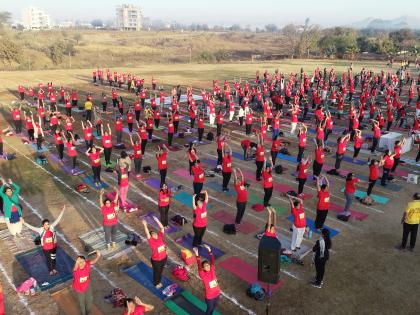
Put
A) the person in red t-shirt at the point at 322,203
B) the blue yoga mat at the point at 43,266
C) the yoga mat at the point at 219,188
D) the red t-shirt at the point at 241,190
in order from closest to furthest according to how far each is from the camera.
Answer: the blue yoga mat at the point at 43,266 → the person in red t-shirt at the point at 322,203 → the red t-shirt at the point at 241,190 → the yoga mat at the point at 219,188

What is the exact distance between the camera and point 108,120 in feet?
83.9

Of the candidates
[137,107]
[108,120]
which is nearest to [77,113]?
[108,120]

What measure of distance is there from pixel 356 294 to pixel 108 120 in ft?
68.1

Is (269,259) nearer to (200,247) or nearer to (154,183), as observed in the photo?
(200,247)

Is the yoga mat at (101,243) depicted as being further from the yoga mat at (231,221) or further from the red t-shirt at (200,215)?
the yoga mat at (231,221)

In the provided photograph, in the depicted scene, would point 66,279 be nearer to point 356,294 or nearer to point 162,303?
point 162,303

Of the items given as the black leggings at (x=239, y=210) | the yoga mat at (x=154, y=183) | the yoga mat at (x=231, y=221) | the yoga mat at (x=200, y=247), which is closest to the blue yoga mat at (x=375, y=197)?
the yoga mat at (x=231, y=221)

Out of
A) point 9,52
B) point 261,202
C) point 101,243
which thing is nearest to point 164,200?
point 101,243

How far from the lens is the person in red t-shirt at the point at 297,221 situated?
31.7 ft

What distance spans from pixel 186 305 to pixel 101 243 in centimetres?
369

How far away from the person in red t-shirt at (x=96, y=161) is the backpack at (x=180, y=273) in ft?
19.8

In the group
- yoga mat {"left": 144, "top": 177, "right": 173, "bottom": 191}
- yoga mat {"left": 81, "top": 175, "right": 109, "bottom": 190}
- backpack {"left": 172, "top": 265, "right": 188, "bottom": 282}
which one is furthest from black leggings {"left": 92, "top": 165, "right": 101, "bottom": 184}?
backpack {"left": 172, "top": 265, "right": 188, "bottom": 282}

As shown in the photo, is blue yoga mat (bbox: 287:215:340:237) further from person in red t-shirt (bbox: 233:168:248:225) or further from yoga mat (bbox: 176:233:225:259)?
yoga mat (bbox: 176:233:225:259)

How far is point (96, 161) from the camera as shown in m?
14.0
